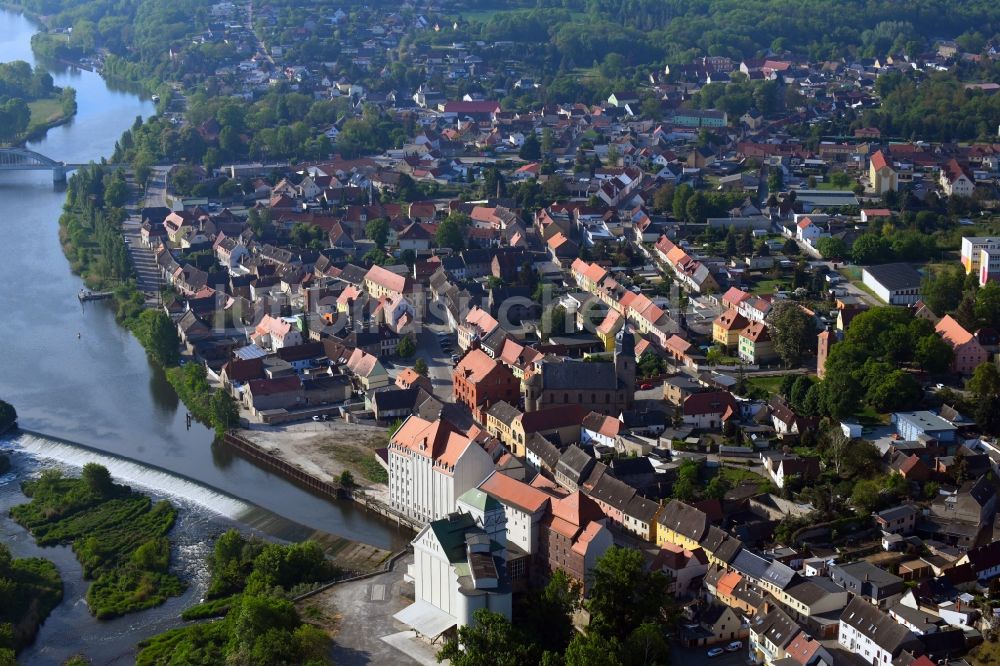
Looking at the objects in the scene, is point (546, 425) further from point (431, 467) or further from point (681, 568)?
point (681, 568)

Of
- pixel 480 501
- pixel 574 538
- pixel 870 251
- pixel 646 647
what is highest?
pixel 480 501

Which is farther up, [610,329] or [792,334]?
[792,334]

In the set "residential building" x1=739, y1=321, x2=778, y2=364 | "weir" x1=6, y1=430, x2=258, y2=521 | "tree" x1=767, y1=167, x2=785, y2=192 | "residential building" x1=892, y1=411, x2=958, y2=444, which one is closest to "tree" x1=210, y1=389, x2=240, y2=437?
"weir" x1=6, y1=430, x2=258, y2=521

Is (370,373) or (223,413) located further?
(370,373)

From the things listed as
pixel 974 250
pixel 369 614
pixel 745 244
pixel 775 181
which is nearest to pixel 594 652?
pixel 369 614

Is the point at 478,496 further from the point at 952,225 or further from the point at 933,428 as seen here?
the point at 952,225

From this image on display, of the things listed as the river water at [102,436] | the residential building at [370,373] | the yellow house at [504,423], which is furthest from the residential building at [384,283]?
the yellow house at [504,423]

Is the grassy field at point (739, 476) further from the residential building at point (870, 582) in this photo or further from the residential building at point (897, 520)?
the residential building at point (870, 582)
